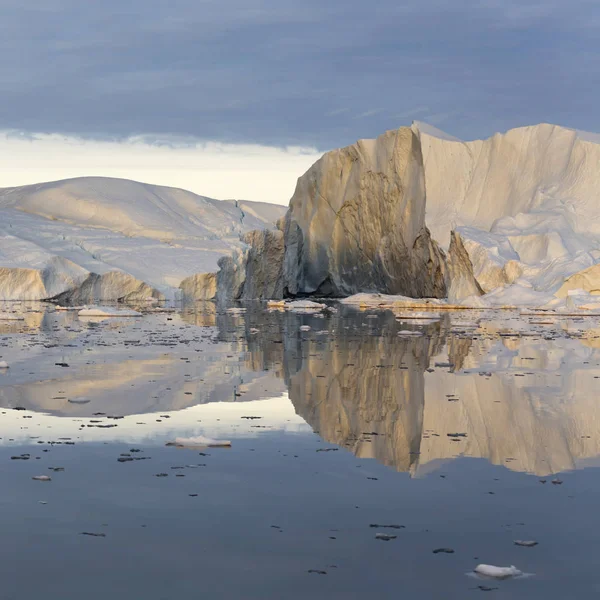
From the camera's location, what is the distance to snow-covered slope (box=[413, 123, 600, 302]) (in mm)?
42500

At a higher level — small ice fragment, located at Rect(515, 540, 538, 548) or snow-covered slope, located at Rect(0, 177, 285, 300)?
snow-covered slope, located at Rect(0, 177, 285, 300)

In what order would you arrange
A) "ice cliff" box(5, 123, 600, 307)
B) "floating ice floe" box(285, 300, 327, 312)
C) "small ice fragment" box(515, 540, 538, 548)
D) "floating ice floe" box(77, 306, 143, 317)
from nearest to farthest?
"small ice fragment" box(515, 540, 538, 548) < "floating ice floe" box(77, 306, 143, 317) < "floating ice floe" box(285, 300, 327, 312) < "ice cliff" box(5, 123, 600, 307)

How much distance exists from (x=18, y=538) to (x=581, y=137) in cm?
5400

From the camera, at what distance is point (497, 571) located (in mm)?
3334

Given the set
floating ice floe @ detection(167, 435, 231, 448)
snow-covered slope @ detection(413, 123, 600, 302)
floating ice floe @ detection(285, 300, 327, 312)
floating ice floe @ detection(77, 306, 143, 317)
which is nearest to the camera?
floating ice floe @ detection(167, 435, 231, 448)

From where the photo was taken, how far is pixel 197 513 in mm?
4152

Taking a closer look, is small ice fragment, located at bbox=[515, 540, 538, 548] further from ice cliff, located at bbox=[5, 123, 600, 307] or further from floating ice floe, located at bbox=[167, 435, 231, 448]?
ice cliff, located at bbox=[5, 123, 600, 307]

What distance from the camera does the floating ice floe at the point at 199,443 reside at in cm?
572

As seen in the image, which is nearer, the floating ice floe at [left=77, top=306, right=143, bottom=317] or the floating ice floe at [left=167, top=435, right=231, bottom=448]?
the floating ice floe at [left=167, top=435, right=231, bottom=448]

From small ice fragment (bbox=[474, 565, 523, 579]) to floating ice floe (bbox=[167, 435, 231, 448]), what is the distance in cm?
264

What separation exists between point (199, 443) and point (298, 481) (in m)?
1.14

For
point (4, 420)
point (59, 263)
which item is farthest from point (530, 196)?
point (4, 420)

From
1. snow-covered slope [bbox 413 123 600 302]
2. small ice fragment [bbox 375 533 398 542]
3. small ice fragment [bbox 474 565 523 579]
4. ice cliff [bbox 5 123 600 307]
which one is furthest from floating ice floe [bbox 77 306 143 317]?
small ice fragment [bbox 474 565 523 579]

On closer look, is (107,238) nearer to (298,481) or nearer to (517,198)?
(517,198)
